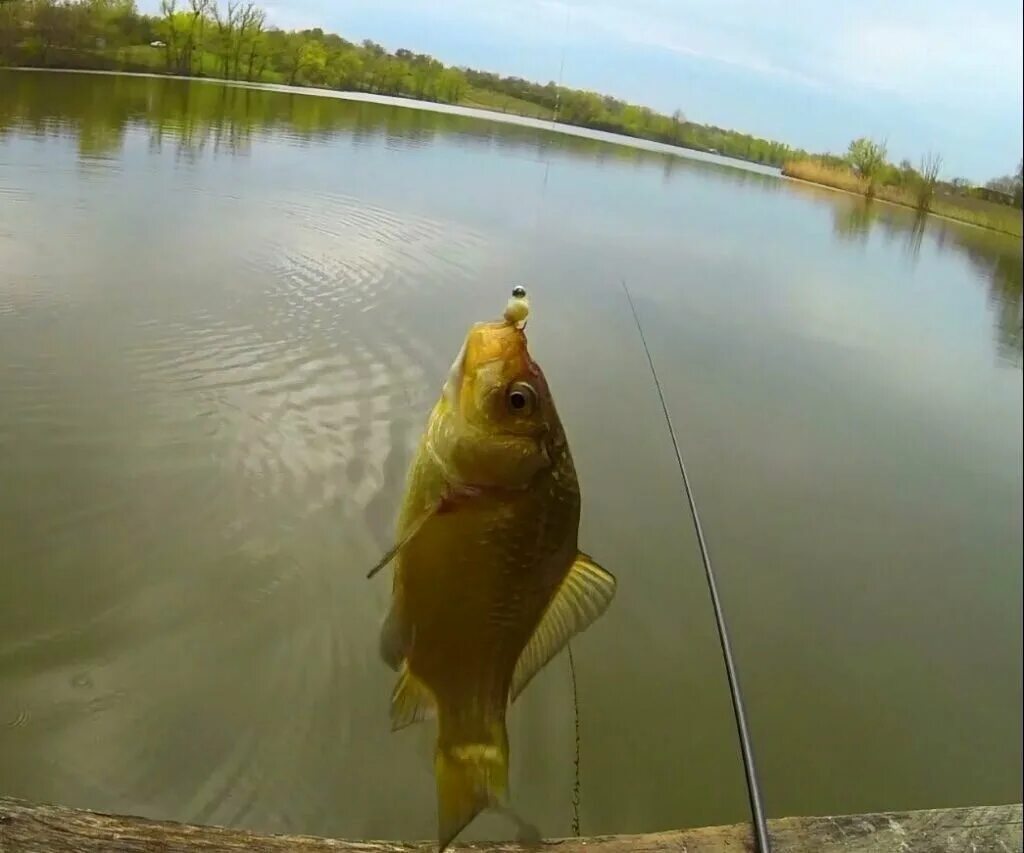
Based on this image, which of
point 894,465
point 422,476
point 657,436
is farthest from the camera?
point 894,465

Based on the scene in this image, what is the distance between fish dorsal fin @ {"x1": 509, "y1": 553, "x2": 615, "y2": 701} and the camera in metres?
0.75

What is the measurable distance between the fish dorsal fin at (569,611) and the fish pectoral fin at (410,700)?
0.24 feet

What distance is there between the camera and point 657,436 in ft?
7.42

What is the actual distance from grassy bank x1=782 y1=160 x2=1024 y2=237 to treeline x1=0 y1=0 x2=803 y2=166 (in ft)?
3.57

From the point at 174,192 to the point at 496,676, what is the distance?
3.96 feet

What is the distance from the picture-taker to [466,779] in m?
0.74

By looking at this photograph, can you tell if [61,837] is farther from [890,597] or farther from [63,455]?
[890,597]

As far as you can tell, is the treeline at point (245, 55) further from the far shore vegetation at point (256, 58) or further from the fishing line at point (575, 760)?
the fishing line at point (575, 760)

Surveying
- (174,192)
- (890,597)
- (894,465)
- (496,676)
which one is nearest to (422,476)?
(496,676)

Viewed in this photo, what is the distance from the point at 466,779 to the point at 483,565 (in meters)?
0.19

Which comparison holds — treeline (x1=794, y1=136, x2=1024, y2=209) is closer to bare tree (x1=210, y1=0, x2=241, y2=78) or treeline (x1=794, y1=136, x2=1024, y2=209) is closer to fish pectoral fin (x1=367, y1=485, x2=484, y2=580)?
bare tree (x1=210, y1=0, x2=241, y2=78)

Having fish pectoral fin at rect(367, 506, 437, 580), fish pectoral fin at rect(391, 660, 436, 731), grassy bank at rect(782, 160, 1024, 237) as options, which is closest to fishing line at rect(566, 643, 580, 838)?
fish pectoral fin at rect(391, 660, 436, 731)

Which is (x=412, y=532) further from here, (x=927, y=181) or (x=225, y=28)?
(x=927, y=181)

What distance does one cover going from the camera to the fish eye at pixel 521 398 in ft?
2.15
